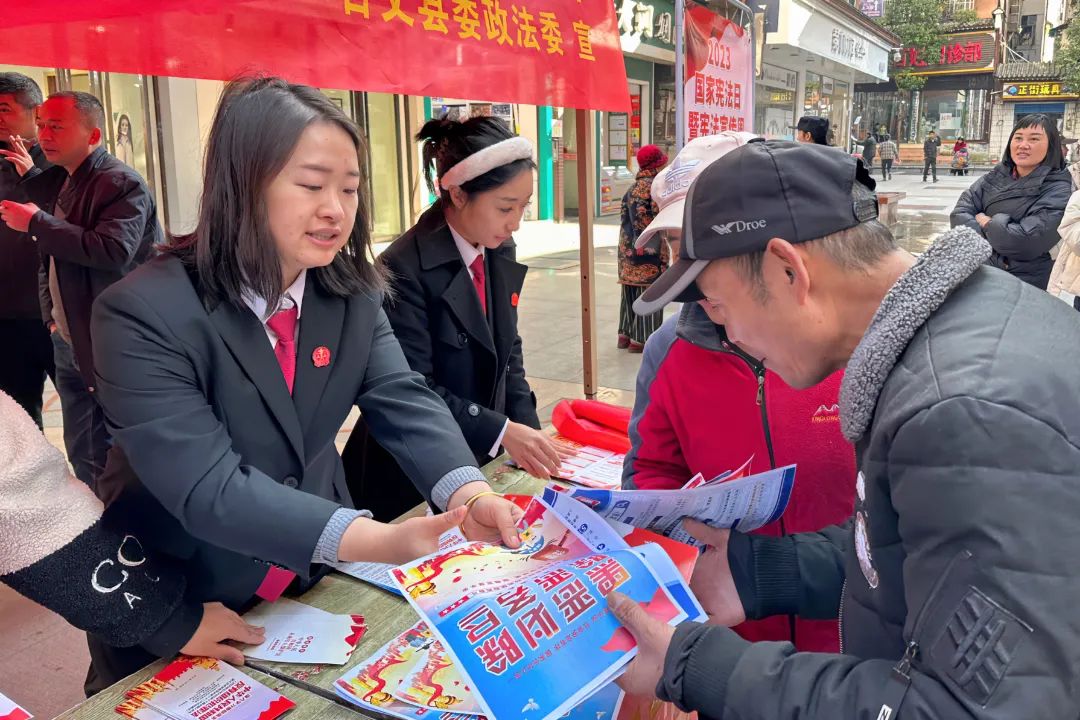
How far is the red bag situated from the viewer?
240 cm

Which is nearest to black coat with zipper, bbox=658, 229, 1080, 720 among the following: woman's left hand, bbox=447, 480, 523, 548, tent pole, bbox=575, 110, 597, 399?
→ woman's left hand, bbox=447, 480, 523, 548

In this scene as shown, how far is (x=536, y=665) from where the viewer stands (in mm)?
989

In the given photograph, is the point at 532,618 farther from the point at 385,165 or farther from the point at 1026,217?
the point at 385,165

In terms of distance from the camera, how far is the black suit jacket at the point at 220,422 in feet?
4.09

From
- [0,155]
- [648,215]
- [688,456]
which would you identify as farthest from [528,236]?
[688,456]

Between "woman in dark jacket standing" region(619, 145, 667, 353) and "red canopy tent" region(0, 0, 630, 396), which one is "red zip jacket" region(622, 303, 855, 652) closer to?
"red canopy tent" region(0, 0, 630, 396)

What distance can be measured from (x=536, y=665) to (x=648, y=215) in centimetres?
536

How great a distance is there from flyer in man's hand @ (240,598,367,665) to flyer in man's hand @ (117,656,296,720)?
0.07 metres

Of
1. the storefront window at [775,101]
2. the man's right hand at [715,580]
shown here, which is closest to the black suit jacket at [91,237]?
the man's right hand at [715,580]

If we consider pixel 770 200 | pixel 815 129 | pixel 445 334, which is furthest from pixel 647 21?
pixel 770 200

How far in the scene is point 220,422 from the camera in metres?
1.32

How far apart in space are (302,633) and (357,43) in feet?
4.86

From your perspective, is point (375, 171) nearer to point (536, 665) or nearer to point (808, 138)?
point (808, 138)

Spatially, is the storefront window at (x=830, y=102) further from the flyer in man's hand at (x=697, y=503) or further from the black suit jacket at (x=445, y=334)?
the flyer in man's hand at (x=697, y=503)
